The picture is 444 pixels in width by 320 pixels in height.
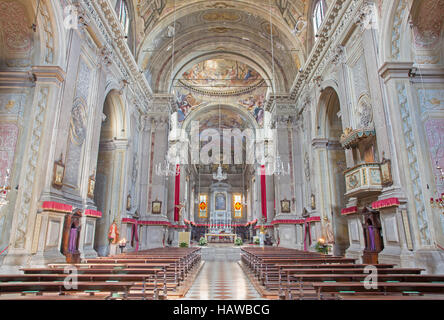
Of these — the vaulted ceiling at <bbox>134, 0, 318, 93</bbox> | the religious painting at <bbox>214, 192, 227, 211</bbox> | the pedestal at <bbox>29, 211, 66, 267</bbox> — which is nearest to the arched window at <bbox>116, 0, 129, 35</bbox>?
the vaulted ceiling at <bbox>134, 0, 318, 93</bbox>

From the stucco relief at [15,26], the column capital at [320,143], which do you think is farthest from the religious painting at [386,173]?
the stucco relief at [15,26]

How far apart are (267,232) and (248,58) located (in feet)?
38.3

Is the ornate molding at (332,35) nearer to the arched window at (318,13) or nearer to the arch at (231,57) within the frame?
the arched window at (318,13)

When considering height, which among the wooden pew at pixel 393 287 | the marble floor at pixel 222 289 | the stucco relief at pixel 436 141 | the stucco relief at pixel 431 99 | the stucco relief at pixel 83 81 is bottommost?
the marble floor at pixel 222 289

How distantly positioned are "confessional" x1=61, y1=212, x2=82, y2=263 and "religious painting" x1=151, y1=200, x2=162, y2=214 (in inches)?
279

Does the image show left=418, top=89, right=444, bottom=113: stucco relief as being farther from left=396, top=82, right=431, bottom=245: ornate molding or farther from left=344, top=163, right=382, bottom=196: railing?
left=344, top=163, right=382, bottom=196: railing

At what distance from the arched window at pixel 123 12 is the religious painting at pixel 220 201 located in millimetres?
24653

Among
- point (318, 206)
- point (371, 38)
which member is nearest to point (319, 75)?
point (371, 38)

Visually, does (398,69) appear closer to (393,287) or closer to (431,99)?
(431,99)

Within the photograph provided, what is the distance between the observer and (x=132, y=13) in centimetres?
1351

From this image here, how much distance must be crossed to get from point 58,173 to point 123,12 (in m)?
8.83

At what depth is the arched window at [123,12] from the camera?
39.6ft
